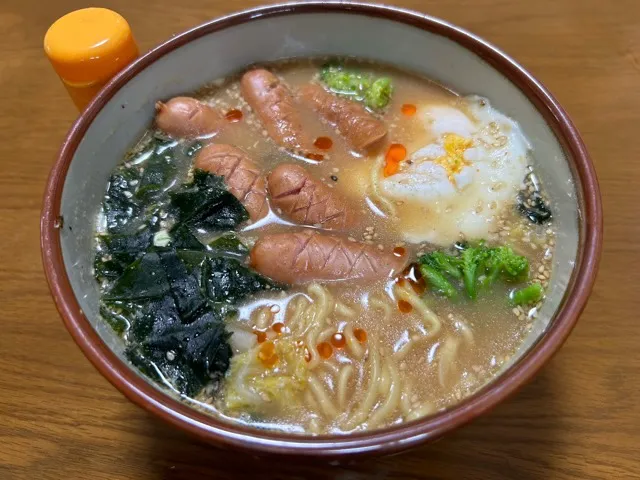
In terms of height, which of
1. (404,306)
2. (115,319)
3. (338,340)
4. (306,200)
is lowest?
(115,319)

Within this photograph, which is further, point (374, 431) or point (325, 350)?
point (325, 350)

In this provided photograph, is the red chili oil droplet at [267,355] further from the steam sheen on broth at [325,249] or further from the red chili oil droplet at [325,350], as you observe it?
the red chili oil droplet at [325,350]

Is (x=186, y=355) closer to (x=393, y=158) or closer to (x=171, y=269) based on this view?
(x=171, y=269)

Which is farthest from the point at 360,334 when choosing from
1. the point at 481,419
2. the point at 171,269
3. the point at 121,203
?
the point at 121,203

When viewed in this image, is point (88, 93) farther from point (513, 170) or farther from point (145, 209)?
point (513, 170)

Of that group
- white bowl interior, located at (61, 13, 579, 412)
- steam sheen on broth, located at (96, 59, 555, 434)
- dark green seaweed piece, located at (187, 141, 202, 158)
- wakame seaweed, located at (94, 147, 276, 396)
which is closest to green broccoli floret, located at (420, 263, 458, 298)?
steam sheen on broth, located at (96, 59, 555, 434)

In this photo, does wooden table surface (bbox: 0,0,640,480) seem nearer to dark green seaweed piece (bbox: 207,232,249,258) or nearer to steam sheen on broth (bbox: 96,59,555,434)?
steam sheen on broth (bbox: 96,59,555,434)
